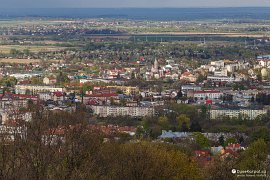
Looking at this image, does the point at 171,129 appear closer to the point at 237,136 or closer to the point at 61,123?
the point at 237,136

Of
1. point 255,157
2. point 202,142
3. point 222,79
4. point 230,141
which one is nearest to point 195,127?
point 230,141

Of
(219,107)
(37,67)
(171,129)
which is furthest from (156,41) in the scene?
(171,129)

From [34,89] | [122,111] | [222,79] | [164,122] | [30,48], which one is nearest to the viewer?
[164,122]

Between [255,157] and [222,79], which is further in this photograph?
[222,79]

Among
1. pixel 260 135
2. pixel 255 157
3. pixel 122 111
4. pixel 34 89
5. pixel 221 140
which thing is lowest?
pixel 34 89

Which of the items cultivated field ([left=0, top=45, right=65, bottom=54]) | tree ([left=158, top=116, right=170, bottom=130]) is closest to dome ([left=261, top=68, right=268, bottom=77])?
tree ([left=158, top=116, right=170, bottom=130])

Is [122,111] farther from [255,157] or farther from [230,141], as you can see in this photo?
[255,157]
